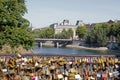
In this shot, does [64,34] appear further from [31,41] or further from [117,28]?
[31,41]

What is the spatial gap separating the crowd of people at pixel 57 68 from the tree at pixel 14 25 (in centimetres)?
1862

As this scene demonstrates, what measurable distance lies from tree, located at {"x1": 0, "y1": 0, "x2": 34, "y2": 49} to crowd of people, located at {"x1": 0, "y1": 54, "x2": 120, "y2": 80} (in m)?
18.6

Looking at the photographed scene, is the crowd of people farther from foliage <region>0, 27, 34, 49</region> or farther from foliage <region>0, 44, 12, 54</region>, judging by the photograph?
foliage <region>0, 27, 34, 49</region>

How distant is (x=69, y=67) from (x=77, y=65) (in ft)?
0.72

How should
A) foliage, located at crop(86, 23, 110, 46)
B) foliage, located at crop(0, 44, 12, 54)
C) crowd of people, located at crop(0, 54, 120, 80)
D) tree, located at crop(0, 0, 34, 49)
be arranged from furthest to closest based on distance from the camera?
foliage, located at crop(86, 23, 110, 46), tree, located at crop(0, 0, 34, 49), foliage, located at crop(0, 44, 12, 54), crowd of people, located at crop(0, 54, 120, 80)

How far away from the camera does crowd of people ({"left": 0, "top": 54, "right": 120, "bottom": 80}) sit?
9.98 metres

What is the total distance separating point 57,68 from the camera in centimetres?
1020

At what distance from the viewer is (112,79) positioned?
1029 centimetres

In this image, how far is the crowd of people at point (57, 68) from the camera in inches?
393

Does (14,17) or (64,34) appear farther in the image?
(64,34)

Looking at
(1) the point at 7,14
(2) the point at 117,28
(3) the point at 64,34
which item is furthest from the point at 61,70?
(3) the point at 64,34

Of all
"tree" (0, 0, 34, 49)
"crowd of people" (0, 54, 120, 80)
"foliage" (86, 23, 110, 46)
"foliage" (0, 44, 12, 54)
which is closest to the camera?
"crowd of people" (0, 54, 120, 80)

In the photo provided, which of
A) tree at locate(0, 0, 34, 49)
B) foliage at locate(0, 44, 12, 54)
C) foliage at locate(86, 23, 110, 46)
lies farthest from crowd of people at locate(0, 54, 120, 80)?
foliage at locate(86, 23, 110, 46)

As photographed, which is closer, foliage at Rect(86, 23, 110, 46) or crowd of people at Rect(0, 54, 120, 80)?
crowd of people at Rect(0, 54, 120, 80)
